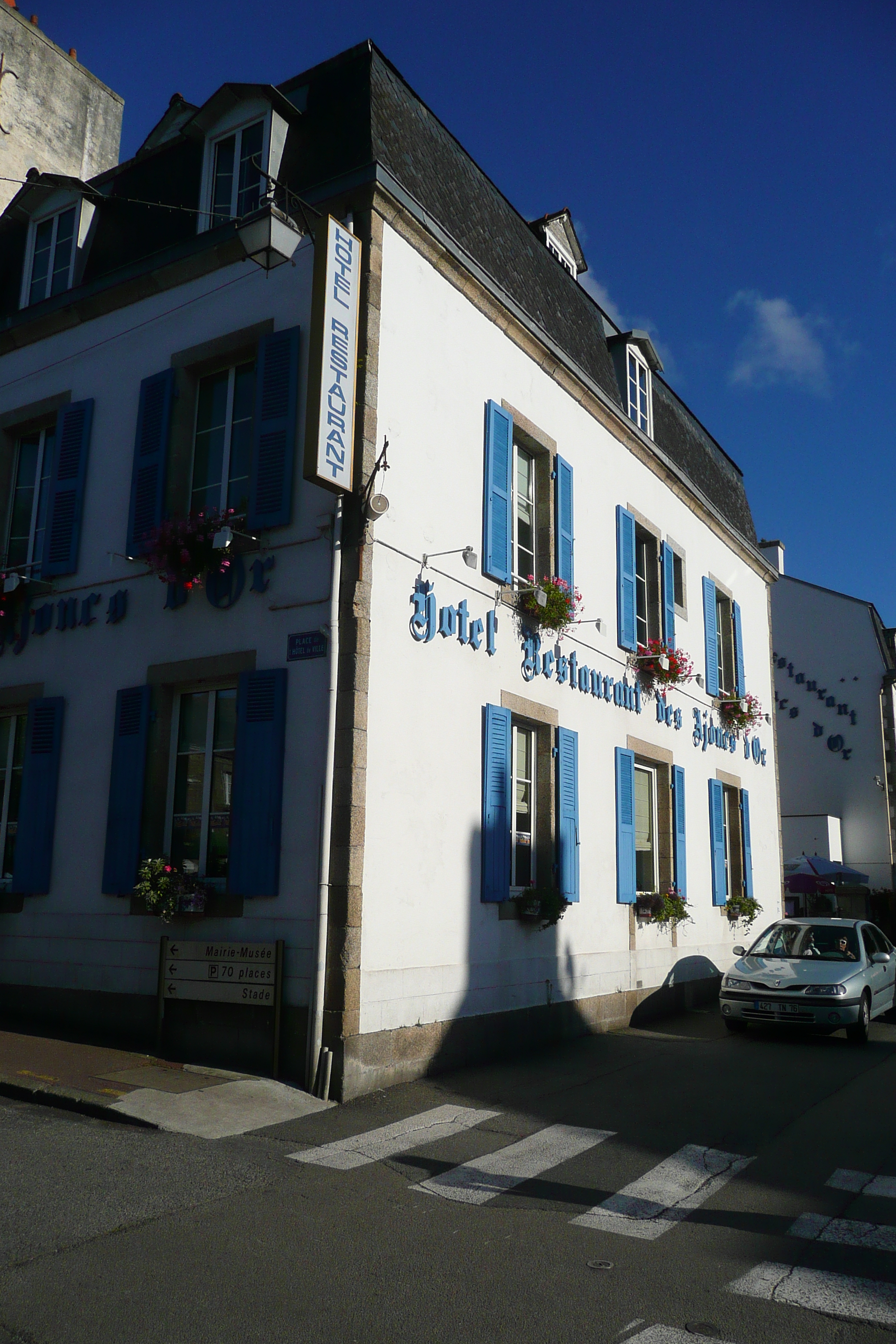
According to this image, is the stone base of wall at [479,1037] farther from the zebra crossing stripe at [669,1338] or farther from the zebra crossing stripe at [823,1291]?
the zebra crossing stripe at [669,1338]

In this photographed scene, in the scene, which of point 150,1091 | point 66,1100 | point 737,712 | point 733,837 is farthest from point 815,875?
point 66,1100

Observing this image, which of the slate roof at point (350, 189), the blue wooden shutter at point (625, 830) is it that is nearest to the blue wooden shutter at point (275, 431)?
the slate roof at point (350, 189)

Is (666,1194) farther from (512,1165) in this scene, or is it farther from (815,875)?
(815,875)

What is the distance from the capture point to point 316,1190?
5.53 metres

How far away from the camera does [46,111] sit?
17391 mm

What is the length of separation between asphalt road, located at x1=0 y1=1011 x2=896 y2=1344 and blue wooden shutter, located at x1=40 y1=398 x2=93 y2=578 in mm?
5520

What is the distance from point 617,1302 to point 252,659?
6075mm

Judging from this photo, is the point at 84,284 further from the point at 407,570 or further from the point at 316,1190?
the point at 316,1190

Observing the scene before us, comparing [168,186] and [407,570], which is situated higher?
[168,186]

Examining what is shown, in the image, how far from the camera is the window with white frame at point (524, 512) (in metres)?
11.7

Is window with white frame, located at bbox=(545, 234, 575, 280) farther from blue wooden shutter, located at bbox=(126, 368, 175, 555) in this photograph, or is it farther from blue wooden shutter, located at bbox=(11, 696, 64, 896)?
blue wooden shutter, located at bbox=(11, 696, 64, 896)

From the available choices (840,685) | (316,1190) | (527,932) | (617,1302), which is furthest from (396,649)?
(840,685)

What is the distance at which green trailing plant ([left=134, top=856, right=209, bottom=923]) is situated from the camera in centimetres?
883

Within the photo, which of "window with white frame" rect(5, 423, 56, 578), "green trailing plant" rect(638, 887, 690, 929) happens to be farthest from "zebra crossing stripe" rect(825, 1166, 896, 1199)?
"window with white frame" rect(5, 423, 56, 578)
